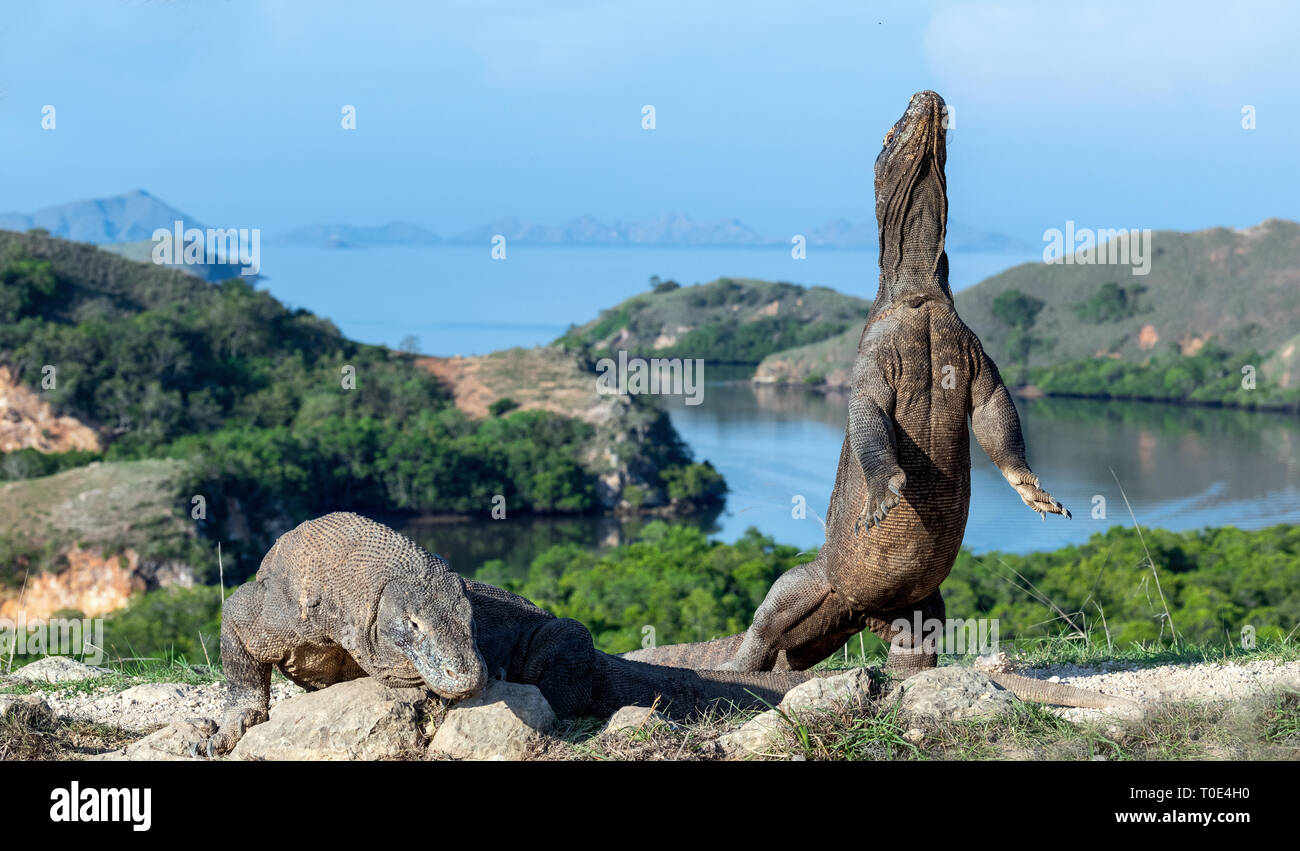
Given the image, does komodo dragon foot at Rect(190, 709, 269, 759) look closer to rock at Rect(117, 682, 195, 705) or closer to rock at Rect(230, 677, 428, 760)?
rock at Rect(230, 677, 428, 760)

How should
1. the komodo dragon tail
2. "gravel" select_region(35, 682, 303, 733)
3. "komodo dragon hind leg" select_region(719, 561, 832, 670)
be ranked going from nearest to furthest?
the komodo dragon tail → "gravel" select_region(35, 682, 303, 733) → "komodo dragon hind leg" select_region(719, 561, 832, 670)

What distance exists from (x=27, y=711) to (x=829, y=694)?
4.14 metres

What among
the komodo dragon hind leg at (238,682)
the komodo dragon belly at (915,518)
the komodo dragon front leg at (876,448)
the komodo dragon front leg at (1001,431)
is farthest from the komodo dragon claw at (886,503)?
the komodo dragon hind leg at (238,682)

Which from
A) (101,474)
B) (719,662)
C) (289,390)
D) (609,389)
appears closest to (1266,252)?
(609,389)

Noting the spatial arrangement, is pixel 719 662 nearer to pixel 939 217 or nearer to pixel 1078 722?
pixel 1078 722

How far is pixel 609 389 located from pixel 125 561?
26204 millimetres

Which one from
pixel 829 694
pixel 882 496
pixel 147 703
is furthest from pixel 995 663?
pixel 147 703

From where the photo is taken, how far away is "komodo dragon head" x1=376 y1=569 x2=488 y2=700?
18.5 ft

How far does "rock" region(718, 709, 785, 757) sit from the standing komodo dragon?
0.59m

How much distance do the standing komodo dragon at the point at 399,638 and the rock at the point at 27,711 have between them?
3.60 ft

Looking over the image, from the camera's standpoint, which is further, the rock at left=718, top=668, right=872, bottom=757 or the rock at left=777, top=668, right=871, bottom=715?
the rock at left=777, top=668, right=871, bottom=715

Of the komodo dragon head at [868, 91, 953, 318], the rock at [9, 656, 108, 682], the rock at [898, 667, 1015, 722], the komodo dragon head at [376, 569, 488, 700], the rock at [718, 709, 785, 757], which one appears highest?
the komodo dragon head at [868, 91, 953, 318]

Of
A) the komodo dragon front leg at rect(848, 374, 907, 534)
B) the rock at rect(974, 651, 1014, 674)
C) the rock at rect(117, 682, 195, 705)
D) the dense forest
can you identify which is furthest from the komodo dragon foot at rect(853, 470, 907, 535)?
the dense forest

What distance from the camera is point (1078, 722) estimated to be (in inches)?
261
